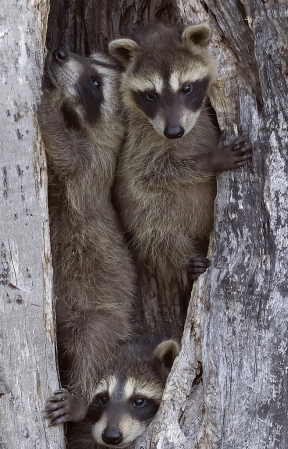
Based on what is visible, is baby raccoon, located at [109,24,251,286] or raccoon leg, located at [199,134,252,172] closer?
raccoon leg, located at [199,134,252,172]

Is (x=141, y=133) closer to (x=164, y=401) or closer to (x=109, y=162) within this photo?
(x=109, y=162)

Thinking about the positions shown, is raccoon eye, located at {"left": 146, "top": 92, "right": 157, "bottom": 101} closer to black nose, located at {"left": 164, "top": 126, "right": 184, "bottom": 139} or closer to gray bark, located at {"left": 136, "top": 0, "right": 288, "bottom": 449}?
black nose, located at {"left": 164, "top": 126, "right": 184, "bottom": 139}

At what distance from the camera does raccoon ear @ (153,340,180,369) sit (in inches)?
112

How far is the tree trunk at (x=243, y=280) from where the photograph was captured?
7.84 feet

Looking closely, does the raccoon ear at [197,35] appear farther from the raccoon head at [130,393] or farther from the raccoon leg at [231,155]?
the raccoon head at [130,393]

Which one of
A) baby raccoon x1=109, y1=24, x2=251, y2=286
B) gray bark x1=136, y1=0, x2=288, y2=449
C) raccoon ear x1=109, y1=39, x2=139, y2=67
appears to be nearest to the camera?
gray bark x1=136, y1=0, x2=288, y2=449

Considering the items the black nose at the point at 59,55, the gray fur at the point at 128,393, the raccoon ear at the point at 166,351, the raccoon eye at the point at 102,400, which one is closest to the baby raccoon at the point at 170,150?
the black nose at the point at 59,55

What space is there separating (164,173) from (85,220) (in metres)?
0.53

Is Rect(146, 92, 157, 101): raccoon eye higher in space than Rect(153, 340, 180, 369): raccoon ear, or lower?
higher

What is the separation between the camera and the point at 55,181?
307 cm

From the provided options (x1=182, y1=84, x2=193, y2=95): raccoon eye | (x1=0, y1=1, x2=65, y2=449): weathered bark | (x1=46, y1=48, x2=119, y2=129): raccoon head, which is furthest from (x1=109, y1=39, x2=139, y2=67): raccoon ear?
(x1=0, y1=1, x2=65, y2=449): weathered bark

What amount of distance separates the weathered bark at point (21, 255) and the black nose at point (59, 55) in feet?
1.31

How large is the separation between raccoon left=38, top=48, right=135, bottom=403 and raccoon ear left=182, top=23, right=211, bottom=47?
0.58 m

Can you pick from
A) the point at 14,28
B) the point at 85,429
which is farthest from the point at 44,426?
the point at 14,28
